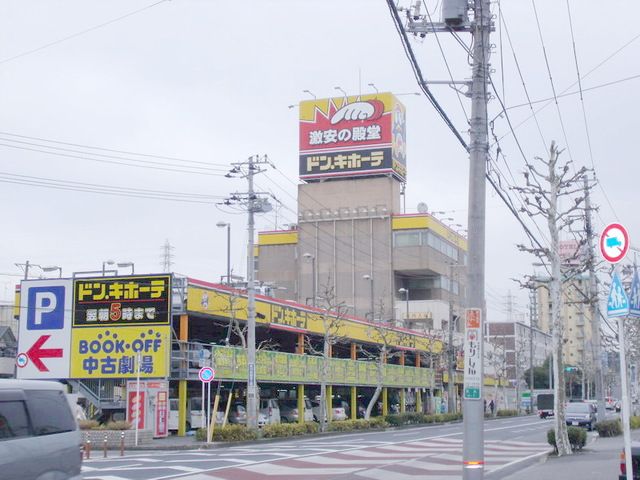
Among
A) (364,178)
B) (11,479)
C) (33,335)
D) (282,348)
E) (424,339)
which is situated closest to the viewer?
(11,479)

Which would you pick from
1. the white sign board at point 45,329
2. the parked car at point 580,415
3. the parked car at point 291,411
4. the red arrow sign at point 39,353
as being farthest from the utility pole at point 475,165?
the parked car at point 291,411

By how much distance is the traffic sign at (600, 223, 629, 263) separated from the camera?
1109 cm

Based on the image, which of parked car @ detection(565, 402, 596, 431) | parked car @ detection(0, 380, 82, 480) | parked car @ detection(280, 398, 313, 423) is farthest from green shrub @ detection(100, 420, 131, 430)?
parked car @ detection(565, 402, 596, 431)

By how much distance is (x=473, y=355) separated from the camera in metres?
12.8

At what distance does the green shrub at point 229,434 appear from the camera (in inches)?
1335

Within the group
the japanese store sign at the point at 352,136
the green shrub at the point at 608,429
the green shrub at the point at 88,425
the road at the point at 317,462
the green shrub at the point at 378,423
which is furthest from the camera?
the japanese store sign at the point at 352,136

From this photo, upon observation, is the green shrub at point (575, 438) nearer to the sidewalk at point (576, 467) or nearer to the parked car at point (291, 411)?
the sidewalk at point (576, 467)

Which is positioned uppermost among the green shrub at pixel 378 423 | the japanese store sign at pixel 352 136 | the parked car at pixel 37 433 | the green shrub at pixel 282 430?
the japanese store sign at pixel 352 136

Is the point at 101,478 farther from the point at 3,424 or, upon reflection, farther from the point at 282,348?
the point at 282,348

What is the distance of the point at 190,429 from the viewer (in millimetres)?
41125

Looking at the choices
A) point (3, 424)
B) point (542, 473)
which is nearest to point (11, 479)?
point (3, 424)

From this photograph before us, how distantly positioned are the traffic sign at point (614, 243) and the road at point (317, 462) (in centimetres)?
999

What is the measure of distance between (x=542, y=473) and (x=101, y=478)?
9865 mm

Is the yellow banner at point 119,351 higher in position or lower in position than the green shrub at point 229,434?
higher
